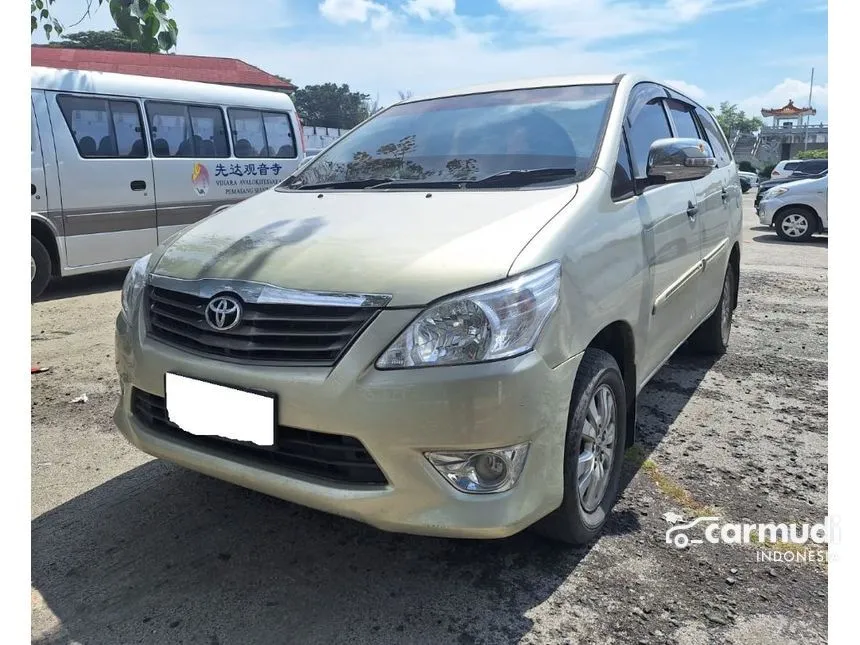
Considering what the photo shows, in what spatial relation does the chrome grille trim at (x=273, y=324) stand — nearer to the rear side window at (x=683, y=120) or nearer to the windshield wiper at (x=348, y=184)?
the windshield wiper at (x=348, y=184)

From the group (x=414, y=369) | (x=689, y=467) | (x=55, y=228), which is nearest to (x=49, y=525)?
(x=414, y=369)

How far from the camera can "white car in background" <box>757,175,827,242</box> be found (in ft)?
40.1

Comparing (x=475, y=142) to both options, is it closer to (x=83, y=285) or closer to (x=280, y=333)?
(x=280, y=333)

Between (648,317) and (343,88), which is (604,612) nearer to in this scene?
(648,317)

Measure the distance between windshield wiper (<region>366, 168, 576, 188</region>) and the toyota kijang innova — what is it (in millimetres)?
12

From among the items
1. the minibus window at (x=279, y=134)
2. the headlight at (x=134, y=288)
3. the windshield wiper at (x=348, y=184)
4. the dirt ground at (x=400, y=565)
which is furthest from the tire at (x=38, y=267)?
the headlight at (x=134, y=288)

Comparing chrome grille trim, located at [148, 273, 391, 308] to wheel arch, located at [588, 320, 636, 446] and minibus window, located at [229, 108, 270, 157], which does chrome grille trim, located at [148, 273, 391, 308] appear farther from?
minibus window, located at [229, 108, 270, 157]

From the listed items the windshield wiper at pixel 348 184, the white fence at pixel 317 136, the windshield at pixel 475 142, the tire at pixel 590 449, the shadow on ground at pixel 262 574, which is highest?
the white fence at pixel 317 136

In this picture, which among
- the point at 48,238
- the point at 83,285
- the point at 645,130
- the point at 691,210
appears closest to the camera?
the point at 645,130

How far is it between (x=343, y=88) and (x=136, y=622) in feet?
220

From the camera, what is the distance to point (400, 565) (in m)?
2.38

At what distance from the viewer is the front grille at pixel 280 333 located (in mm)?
1974

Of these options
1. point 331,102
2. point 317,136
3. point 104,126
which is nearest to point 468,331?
point 104,126

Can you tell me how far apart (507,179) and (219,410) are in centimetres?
139
